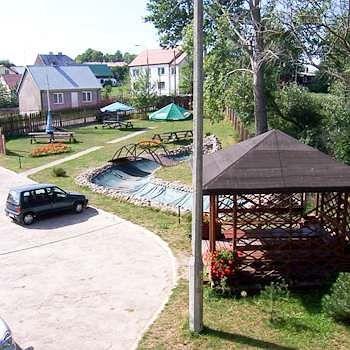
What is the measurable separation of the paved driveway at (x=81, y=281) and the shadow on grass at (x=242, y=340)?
155cm

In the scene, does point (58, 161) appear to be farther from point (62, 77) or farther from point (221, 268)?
point (62, 77)

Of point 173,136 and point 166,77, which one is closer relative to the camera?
point 173,136

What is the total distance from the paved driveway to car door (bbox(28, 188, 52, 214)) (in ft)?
1.79

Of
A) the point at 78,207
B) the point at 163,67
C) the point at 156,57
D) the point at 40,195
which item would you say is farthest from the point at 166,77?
the point at 40,195

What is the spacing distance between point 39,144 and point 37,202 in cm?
1912

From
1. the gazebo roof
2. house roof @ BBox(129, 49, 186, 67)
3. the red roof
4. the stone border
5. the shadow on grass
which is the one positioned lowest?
the shadow on grass

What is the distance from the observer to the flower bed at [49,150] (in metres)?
32.6

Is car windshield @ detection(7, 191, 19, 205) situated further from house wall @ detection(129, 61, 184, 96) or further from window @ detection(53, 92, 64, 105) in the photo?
house wall @ detection(129, 61, 184, 96)

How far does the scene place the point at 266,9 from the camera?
24.7 meters

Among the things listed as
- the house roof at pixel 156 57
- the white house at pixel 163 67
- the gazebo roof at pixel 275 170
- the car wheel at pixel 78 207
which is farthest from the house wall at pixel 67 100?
the gazebo roof at pixel 275 170

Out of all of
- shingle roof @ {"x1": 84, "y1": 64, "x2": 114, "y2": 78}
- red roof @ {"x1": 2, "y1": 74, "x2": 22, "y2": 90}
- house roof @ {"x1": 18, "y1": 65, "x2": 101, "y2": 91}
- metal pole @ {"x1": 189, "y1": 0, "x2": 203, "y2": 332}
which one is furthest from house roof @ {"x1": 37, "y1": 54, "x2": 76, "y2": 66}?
metal pole @ {"x1": 189, "y1": 0, "x2": 203, "y2": 332}

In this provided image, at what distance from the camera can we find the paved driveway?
10742 mm

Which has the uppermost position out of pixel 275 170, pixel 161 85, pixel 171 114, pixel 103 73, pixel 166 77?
pixel 103 73

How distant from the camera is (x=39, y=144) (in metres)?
37.4
